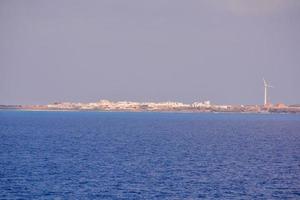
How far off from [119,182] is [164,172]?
827 cm

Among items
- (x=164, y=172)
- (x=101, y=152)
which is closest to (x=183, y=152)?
(x=101, y=152)

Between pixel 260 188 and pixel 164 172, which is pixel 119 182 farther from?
pixel 260 188

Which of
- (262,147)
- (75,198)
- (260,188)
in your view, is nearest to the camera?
(75,198)

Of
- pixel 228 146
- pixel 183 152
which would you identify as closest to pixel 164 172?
pixel 183 152

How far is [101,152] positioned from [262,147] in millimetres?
27387

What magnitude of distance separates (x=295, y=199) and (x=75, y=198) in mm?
17876

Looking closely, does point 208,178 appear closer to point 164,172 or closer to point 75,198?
point 164,172

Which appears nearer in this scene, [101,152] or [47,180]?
[47,180]

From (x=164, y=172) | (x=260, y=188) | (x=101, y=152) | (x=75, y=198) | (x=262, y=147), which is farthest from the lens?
(x=262, y=147)

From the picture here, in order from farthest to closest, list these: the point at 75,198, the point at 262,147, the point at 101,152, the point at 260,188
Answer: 1. the point at 262,147
2. the point at 101,152
3. the point at 260,188
4. the point at 75,198

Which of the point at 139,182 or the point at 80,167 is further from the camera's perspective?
the point at 80,167

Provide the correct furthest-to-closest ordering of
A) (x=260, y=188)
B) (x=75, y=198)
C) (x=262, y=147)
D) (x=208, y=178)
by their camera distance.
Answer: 1. (x=262, y=147)
2. (x=208, y=178)
3. (x=260, y=188)
4. (x=75, y=198)

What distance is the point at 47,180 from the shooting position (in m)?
56.2

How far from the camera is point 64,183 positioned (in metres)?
54.7
